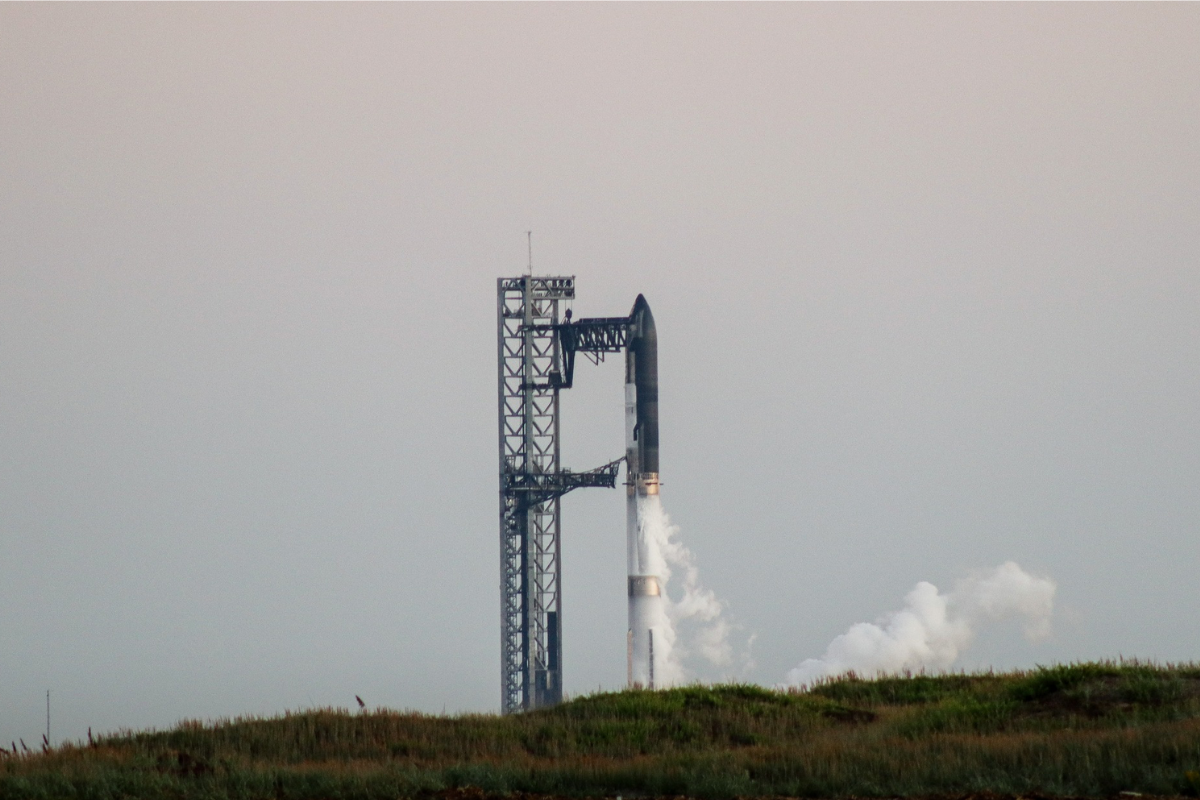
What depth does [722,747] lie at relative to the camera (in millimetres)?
29844

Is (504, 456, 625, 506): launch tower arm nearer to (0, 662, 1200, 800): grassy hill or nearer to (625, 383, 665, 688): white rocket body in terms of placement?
(625, 383, 665, 688): white rocket body

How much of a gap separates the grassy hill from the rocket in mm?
47841

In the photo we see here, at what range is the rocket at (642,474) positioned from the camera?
275 feet

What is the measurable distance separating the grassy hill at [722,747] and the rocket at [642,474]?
47841 mm

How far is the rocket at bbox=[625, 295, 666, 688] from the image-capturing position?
83750 mm

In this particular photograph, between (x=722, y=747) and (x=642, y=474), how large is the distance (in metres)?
55.1

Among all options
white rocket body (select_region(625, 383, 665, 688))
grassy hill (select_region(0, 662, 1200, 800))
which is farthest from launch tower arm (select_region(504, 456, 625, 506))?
grassy hill (select_region(0, 662, 1200, 800))

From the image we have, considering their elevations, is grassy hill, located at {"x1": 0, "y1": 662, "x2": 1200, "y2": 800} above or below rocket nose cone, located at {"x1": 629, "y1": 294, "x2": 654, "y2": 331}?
below

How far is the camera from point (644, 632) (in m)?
85.7

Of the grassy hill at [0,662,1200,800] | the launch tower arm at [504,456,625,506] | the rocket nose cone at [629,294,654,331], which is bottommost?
the grassy hill at [0,662,1200,800]

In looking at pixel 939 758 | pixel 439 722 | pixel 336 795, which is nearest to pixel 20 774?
pixel 336 795

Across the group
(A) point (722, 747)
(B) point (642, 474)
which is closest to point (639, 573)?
(B) point (642, 474)

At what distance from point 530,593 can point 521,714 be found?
162ft

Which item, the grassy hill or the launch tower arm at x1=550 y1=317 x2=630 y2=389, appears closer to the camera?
the grassy hill
